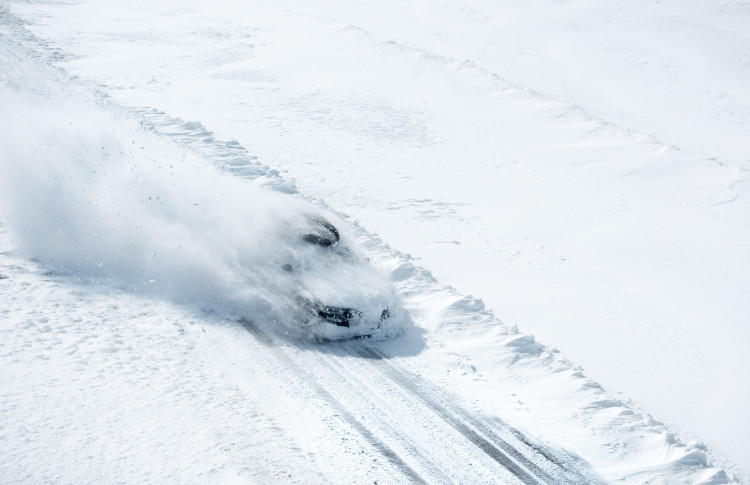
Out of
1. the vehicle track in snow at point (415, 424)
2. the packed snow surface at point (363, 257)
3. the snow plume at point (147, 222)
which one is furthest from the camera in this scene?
the snow plume at point (147, 222)

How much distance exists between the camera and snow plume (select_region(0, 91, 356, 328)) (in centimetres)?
852

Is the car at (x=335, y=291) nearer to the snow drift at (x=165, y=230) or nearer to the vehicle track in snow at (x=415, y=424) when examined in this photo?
the snow drift at (x=165, y=230)

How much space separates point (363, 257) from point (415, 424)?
2.83m

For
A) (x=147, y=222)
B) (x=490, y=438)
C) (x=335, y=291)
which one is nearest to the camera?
(x=490, y=438)

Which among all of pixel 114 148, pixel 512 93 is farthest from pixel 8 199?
pixel 512 93

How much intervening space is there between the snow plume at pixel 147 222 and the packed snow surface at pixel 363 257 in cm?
4

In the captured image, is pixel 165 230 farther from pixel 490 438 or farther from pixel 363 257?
pixel 490 438

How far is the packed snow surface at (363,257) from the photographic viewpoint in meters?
6.55

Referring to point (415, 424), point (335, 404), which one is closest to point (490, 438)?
point (415, 424)

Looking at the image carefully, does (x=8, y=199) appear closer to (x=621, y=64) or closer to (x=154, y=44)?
(x=154, y=44)

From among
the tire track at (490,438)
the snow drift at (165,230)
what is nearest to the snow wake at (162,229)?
the snow drift at (165,230)

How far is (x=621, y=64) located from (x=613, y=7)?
28.9ft

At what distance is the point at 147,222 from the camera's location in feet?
31.4

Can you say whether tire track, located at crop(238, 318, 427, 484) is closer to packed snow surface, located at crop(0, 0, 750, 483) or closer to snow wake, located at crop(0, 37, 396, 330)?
packed snow surface, located at crop(0, 0, 750, 483)
